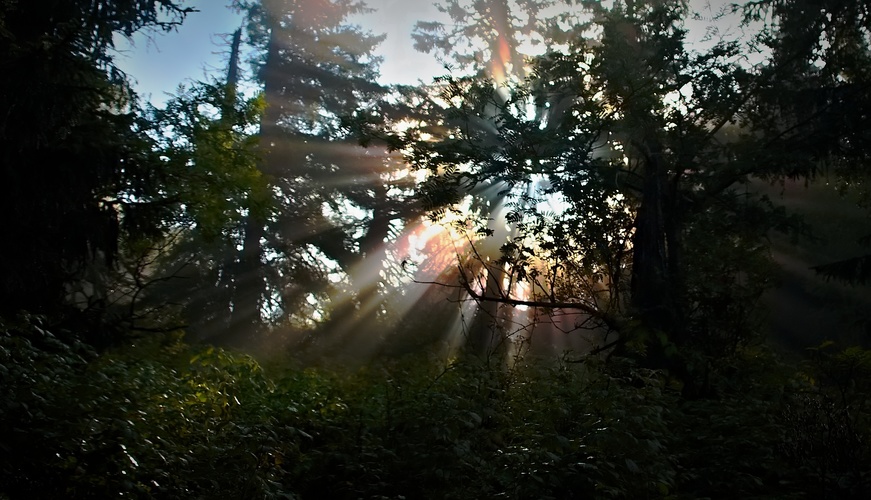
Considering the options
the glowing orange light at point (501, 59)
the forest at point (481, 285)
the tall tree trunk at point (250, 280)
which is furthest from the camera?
the glowing orange light at point (501, 59)

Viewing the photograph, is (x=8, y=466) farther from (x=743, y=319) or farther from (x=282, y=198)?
(x=282, y=198)

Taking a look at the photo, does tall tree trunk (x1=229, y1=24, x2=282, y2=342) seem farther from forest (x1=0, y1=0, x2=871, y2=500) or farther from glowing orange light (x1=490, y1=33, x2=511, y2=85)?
glowing orange light (x1=490, y1=33, x2=511, y2=85)

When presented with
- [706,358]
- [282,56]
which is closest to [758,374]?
[706,358]

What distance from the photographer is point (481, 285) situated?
1108cm

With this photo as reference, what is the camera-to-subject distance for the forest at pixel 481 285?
5465 mm

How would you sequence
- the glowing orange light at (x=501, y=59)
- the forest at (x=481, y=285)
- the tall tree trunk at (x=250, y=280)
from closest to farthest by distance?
the forest at (x=481, y=285) → the tall tree trunk at (x=250, y=280) → the glowing orange light at (x=501, y=59)

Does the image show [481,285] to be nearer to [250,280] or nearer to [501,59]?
[250,280]

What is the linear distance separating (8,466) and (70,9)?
7.36 m

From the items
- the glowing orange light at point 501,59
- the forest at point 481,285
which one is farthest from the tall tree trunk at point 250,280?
the glowing orange light at point 501,59

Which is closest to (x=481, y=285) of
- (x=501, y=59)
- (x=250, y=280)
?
(x=250, y=280)

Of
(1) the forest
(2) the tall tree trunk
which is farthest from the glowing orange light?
(2) the tall tree trunk

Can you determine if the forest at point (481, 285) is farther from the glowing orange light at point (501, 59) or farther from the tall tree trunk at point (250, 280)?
the glowing orange light at point (501, 59)

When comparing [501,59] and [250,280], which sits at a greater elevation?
[501,59]

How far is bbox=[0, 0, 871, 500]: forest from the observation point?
546cm
